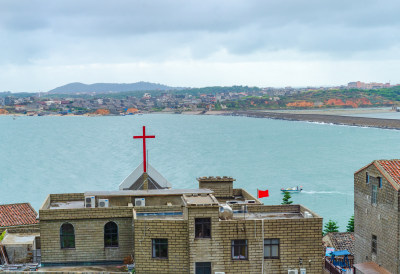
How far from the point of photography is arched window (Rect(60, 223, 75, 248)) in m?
18.8

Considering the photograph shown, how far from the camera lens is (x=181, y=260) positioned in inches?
654

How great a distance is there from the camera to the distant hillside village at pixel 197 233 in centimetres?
1650

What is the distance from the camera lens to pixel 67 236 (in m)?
18.8

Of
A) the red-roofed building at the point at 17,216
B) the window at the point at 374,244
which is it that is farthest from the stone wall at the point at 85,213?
the red-roofed building at the point at 17,216

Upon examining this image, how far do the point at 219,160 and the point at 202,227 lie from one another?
94.1 m

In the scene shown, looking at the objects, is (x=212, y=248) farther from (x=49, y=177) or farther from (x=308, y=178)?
(x=49, y=177)

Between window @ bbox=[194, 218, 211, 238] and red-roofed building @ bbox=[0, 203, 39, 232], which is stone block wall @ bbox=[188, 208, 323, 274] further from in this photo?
red-roofed building @ bbox=[0, 203, 39, 232]

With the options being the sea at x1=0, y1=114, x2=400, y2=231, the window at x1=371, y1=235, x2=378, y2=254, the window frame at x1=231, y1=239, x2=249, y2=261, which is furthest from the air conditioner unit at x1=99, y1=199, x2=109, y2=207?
the sea at x1=0, y1=114, x2=400, y2=231

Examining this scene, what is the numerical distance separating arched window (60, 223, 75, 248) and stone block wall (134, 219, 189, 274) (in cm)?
315

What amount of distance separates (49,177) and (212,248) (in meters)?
81.7

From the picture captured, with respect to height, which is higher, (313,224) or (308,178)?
(313,224)

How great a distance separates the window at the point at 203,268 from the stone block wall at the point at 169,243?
309 mm

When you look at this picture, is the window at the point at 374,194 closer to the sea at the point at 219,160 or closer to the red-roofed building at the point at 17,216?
the red-roofed building at the point at 17,216

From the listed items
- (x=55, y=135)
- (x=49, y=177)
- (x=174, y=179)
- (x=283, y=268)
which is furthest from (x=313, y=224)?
(x=55, y=135)
